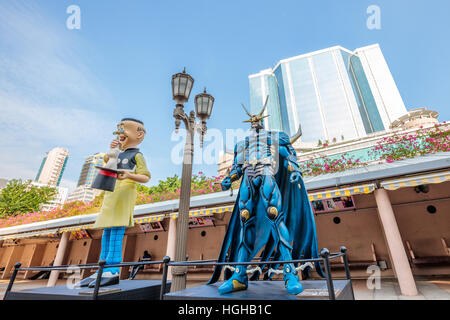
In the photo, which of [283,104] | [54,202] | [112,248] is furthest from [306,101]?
[54,202]

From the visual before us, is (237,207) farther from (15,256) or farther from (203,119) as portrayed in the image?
(15,256)

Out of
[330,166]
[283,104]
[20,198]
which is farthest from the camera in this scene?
[283,104]

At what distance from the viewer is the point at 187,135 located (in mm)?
4023

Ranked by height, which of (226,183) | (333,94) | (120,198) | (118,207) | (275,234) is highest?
(333,94)

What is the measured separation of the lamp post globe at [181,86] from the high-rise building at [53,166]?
144 m

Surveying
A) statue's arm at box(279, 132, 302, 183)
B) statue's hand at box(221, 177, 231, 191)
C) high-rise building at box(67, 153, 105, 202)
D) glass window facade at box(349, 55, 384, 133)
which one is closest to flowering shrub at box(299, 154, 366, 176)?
statue's arm at box(279, 132, 302, 183)

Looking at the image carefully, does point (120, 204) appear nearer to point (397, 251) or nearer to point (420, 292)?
point (397, 251)

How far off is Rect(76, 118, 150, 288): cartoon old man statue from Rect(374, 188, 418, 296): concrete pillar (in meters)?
5.44

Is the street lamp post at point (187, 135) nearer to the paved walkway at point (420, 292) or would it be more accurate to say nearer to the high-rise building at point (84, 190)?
the paved walkway at point (420, 292)

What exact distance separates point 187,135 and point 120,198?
1.56 meters

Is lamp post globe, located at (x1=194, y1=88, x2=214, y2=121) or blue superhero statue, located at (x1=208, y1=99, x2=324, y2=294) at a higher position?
lamp post globe, located at (x1=194, y1=88, x2=214, y2=121)

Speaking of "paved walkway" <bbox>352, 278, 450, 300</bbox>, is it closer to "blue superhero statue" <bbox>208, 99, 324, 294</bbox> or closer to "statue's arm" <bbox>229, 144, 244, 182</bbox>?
"blue superhero statue" <bbox>208, 99, 324, 294</bbox>

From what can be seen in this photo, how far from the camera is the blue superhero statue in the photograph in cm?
255
